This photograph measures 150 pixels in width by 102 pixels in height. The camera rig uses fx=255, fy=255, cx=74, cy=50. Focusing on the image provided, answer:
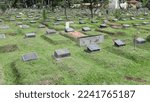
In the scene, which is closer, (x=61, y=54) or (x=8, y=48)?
(x=61, y=54)

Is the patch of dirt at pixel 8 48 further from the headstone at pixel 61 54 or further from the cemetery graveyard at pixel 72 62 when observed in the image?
the headstone at pixel 61 54

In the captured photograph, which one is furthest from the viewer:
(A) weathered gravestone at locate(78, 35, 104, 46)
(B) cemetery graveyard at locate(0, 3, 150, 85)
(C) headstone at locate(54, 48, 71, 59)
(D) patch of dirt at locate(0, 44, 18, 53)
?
(A) weathered gravestone at locate(78, 35, 104, 46)

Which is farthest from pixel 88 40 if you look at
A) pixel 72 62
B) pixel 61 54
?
pixel 72 62

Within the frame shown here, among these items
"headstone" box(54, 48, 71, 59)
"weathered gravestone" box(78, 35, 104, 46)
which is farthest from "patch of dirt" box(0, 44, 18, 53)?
"weathered gravestone" box(78, 35, 104, 46)

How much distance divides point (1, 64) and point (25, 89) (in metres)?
7.55

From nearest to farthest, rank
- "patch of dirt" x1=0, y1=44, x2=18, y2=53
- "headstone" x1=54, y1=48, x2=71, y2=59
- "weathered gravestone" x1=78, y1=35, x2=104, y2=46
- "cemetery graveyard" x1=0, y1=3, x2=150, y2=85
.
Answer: "cemetery graveyard" x1=0, y1=3, x2=150, y2=85 < "headstone" x1=54, y1=48, x2=71, y2=59 < "patch of dirt" x1=0, y1=44, x2=18, y2=53 < "weathered gravestone" x1=78, y1=35, x2=104, y2=46

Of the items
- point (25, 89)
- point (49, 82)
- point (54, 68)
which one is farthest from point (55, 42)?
point (25, 89)

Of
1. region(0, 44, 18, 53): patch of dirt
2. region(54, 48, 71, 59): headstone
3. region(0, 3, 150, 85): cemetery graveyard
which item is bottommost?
region(0, 3, 150, 85): cemetery graveyard

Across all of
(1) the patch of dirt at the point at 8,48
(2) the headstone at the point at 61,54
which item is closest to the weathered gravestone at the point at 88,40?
(2) the headstone at the point at 61,54

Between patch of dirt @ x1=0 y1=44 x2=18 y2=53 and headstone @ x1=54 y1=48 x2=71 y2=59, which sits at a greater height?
headstone @ x1=54 y1=48 x2=71 y2=59

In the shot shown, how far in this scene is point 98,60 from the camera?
53.9ft

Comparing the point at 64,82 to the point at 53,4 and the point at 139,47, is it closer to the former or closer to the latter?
the point at 139,47

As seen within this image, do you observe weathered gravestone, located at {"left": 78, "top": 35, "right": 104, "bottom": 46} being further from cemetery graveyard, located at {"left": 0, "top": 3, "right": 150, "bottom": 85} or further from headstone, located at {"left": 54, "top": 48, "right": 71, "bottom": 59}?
headstone, located at {"left": 54, "top": 48, "right": 71, "bottom": 59}

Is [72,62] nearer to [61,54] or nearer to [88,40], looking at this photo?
[61,54]
